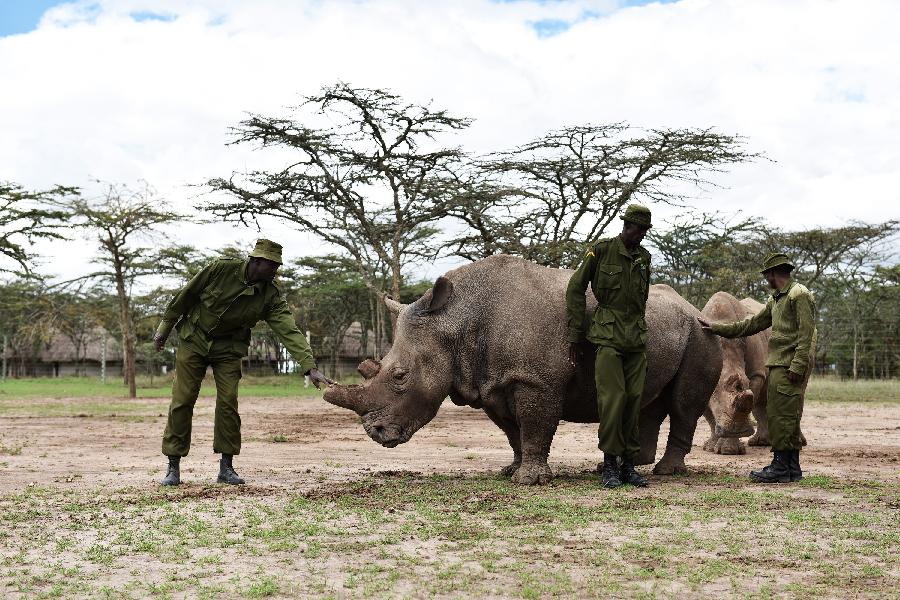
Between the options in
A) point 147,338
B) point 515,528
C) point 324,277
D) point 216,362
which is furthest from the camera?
point 147,338

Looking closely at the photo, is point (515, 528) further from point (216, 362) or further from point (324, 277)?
point (324, 277)

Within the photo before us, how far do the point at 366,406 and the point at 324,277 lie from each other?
3943 centimetres

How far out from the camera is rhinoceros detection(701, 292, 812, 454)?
10.8m

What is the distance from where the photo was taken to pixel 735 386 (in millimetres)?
10992

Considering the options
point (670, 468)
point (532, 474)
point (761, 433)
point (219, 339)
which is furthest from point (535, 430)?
point (761, 433)

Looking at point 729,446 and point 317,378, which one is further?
point 729,446

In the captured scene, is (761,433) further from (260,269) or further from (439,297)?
(260,269)

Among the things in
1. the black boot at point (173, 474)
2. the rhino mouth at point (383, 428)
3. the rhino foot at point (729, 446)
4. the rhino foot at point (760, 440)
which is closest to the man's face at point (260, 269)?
the rhino mouth at point (383, 428)

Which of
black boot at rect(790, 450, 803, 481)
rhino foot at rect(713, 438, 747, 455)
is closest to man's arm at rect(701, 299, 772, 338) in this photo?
black boot at rect(790, 450, 803, 481)

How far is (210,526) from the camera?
6.14 m

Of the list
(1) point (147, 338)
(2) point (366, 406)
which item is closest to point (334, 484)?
(2) point (366, 406)

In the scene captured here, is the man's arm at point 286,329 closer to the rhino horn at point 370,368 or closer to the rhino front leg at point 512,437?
the rhino horn at point 370,368

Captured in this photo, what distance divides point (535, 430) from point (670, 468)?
5.29 feet

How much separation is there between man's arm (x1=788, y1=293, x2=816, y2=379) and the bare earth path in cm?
99
